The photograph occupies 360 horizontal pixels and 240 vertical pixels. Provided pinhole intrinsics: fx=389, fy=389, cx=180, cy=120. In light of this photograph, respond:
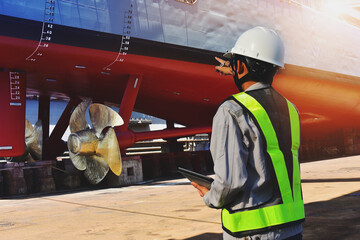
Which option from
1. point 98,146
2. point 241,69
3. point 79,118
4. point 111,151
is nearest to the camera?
point 241,69

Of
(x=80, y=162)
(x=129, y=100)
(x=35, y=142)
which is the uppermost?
(x=129, y=100)

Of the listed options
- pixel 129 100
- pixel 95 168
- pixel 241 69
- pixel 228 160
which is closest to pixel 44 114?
pixel 129 100

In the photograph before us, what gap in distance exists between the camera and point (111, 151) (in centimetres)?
940

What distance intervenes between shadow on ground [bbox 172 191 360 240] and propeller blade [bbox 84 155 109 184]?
501 cm

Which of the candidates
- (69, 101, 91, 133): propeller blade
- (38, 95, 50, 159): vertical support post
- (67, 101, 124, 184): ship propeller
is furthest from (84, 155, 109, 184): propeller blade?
(38, 95, 50, 159): vertical support post

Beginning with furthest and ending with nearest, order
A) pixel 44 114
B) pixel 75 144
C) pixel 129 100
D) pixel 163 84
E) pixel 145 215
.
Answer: pixel 44 114, pixel 163 84, pixel 129 100, pixel 75 144, pixel 145 215

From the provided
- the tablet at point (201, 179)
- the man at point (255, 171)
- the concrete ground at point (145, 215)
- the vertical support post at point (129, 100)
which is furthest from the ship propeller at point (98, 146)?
the man at point (255, 171)

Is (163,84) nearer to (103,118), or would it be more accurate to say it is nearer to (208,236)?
(103,118)

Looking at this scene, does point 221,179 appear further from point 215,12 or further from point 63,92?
point 63,92

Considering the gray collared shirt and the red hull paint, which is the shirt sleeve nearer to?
the gray collared shirt

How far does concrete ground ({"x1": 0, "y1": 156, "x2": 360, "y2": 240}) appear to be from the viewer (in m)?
5.23

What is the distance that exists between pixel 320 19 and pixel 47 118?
11471mm

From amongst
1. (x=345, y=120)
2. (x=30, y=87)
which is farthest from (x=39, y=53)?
(x=345, y=120)

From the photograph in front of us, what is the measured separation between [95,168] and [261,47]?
324 inches
